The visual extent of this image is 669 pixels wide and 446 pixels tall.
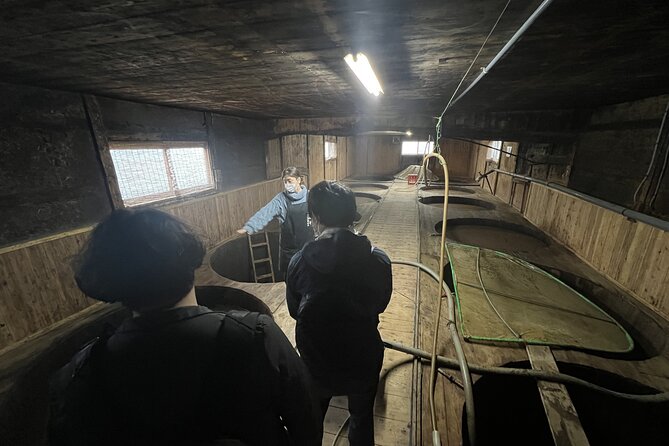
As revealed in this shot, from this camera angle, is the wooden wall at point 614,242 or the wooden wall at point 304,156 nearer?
the wooden wall at point 614,242

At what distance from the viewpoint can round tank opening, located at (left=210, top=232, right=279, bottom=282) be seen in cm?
634

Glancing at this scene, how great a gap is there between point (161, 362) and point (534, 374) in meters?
3.46

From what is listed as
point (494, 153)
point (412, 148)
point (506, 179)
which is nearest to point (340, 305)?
point (506, 179)

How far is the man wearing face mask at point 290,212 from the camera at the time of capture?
482 cm

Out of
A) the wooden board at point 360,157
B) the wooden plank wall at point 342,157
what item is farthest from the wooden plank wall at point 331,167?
the wooden board at point 360,157

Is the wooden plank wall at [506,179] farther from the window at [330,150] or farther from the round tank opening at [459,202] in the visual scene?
the window at [330,150]

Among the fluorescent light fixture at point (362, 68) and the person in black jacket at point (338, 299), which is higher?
the fluorescent light fixture at point (362, 68)

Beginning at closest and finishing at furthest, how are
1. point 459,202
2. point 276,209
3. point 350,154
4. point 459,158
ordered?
point 276,209
point 459,202
point 459,158
point 350,154

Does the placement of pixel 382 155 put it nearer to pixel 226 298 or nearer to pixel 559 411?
pixel 226 298

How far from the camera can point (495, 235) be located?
302 inches

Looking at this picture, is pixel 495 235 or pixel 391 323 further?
pixel 495 235

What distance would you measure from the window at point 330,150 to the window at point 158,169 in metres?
7.66

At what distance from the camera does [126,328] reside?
1.03 meters

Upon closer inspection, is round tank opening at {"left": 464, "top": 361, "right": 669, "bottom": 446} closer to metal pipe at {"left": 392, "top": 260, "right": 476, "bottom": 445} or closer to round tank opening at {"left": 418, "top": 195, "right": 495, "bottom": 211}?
metal pipe at {"left": 392, "top": 260, "right": 476, "bottom": 445}
